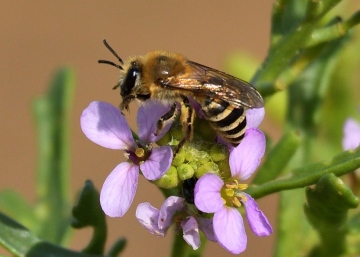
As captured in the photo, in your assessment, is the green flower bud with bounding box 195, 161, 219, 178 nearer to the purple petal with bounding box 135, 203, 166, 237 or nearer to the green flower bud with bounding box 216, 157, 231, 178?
the green flower bud with bounding box 216, 157, 231, 178

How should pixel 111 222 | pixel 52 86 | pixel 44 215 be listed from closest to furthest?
pixel 44 215 → pixel 52 86 → pixel 111 222

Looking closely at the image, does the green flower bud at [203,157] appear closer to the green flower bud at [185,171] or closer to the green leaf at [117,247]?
the green flower bud at [185,171]

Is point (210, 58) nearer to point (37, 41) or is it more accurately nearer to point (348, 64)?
point (37, 41)

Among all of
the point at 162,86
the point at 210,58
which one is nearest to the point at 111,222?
the point at 210,58

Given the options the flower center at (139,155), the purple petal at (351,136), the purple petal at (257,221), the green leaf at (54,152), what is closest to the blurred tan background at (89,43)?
the green leaf at (54,152)

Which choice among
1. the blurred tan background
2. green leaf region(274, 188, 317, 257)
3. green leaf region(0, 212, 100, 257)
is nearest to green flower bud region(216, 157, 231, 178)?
green leaf region(0, 212, 100, 257)

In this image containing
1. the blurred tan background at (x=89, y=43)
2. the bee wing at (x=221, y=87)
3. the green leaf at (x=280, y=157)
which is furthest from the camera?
the blurred tan background at (x=89, y=43)
